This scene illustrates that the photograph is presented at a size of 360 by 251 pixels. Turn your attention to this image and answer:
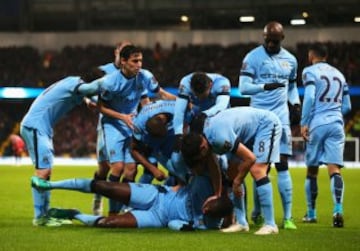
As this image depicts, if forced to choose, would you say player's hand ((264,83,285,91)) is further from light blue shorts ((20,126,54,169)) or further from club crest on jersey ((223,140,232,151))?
light blue shorts ((20,126,54,169))

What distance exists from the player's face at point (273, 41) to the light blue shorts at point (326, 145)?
1108mm

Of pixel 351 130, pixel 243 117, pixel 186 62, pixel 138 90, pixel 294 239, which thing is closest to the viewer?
pixel 294 239

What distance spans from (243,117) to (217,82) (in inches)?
50.8

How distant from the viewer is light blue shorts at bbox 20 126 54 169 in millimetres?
8680

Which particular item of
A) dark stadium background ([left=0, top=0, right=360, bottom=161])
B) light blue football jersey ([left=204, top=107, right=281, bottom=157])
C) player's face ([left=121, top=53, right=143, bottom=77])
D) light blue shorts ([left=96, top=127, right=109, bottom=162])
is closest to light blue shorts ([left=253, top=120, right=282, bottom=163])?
light blue football jersey ([left=204, top=107, right=281, bottom=157])

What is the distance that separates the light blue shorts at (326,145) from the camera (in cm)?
930

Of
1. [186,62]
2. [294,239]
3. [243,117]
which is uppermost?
[186,62]

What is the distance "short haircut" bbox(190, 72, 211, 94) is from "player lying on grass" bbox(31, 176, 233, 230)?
1.05 m

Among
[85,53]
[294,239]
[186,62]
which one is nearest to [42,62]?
[85,53]

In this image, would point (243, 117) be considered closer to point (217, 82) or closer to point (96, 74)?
point (217, 82)

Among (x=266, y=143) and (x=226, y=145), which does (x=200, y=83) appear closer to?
(x=266, y=143)

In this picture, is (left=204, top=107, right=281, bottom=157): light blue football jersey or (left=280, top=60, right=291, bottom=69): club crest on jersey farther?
(left=280, top=60, right=291, bottom=69): club crest on jersey

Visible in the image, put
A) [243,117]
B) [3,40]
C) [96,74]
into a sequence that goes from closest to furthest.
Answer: [243,117]
[96,74]
[3,40]

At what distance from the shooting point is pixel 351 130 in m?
33.9
